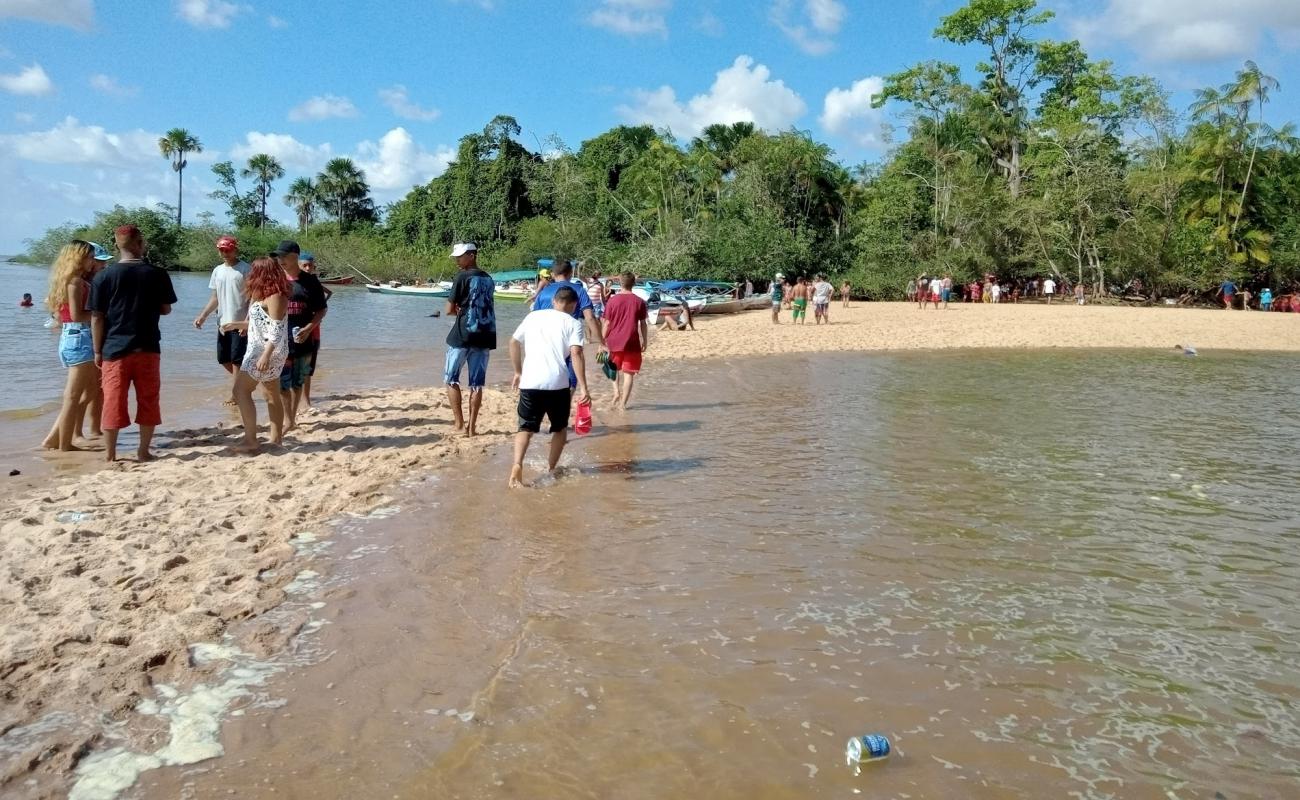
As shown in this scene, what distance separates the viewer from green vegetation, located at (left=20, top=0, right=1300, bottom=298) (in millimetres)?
42062

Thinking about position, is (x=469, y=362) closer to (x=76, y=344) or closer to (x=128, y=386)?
(x=128, y=386)

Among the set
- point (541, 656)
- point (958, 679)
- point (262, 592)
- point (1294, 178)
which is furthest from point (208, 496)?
point (1294, 178)

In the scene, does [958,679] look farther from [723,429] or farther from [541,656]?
[723,429]

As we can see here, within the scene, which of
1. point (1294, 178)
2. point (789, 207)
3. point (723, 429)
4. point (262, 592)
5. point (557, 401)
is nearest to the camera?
point (262, 592)

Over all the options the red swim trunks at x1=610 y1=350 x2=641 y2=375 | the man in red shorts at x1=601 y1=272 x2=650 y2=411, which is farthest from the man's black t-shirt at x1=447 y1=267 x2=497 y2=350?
the red swim trunks at x1=610 y1=350 x2=641 y2=375

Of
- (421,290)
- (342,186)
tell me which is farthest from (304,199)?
(421,290)

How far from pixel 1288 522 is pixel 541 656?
17.6 feet

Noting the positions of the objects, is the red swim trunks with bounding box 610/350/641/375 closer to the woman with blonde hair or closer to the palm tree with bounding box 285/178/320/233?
the woman with blonde hair

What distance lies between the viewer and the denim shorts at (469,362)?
27.3 feet

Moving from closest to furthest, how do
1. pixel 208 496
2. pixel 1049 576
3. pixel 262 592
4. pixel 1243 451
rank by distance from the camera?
pixel 262 592 → pixel 1049 576 → pixel 208 496 → pixel 1243 451

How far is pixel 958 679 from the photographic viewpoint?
146 inches

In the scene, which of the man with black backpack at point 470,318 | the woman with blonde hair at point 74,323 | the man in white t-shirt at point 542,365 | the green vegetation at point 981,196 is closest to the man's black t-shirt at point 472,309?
the man with black backpack at point 470,318

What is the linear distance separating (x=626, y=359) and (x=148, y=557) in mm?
6090

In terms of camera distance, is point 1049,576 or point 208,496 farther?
point 208,496
